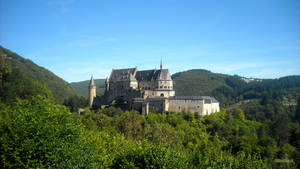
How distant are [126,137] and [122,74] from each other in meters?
32.6

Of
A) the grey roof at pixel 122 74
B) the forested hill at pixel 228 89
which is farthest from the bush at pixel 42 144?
the forested hill at pixel 228 89

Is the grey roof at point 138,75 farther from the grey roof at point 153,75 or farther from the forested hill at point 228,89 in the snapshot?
the forested hill at point 228,89

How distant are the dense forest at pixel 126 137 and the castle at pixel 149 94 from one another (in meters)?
2.72

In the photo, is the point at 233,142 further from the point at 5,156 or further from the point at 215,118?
the point at 5,156

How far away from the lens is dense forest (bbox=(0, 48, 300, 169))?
2066cm

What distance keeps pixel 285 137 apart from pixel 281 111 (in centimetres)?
3659

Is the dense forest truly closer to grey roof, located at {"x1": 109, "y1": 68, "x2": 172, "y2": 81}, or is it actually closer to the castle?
the castle

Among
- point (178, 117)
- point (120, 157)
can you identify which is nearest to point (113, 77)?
point (178, 117)

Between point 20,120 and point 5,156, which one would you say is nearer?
point 5,156

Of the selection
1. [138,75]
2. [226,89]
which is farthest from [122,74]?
[226,89]

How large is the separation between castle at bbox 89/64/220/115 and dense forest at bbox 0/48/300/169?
2723 millimetres

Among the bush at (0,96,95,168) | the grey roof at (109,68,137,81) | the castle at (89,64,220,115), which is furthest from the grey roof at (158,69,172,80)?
the bush at (0,96,95,168)

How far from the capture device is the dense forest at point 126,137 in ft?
67.8

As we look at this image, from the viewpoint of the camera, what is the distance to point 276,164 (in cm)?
5031
